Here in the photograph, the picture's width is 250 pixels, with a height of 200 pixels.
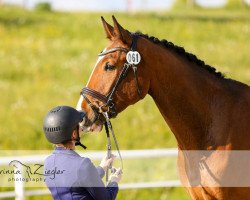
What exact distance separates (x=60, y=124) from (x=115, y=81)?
0.92m

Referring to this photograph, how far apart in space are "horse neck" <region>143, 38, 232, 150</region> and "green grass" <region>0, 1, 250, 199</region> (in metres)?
5.46

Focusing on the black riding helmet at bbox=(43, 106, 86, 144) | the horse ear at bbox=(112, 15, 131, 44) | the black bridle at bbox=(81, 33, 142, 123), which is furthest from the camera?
the horse ear at bbox=(112, 15, 131, 44)

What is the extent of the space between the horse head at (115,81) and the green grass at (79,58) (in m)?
5.54

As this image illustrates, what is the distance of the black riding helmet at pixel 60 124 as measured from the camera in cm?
383

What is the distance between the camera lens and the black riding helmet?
3826 mm

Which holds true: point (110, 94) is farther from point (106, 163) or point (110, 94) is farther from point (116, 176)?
point (116, 176)

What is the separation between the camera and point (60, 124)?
3826 millimetres

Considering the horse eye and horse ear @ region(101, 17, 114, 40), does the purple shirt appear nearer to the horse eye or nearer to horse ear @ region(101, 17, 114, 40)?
the horse eye

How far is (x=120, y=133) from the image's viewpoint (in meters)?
13.3

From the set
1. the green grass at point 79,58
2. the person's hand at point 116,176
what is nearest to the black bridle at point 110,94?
the person's hand at point 116,176

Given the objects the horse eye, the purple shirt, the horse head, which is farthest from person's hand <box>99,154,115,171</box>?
the horse eye

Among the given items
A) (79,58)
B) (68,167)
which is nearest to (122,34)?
(68,167)

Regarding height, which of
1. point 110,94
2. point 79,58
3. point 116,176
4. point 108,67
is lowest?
point 116,176

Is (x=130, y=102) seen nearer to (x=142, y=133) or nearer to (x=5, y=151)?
(x=5, y=151)
